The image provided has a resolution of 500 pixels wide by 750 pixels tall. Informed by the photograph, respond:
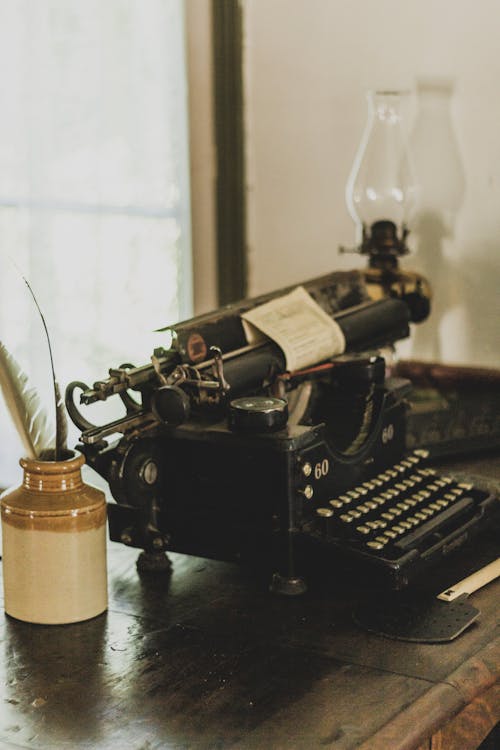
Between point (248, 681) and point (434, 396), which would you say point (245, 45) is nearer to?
point (434, 396)

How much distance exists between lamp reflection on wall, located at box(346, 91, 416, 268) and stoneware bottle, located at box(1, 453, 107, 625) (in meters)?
1.54

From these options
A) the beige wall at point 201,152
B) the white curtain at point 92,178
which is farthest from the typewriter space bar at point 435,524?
the beige wall at point 201,152

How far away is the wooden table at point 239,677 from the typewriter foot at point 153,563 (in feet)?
0.18

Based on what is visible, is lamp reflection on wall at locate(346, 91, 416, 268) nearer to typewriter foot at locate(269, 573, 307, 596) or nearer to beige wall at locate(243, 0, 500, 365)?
beige wall at locate(243, 0, 500, 365)

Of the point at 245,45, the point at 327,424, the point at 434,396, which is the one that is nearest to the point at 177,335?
the point at 327,424

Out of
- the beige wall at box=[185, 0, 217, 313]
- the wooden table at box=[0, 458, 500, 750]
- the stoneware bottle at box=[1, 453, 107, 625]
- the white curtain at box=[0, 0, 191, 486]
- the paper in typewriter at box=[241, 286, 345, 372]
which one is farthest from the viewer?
the beige wall at box=[185, 0, 217, 313]

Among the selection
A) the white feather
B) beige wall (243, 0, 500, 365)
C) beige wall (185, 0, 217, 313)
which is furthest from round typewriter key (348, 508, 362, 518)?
beige wall (185, 0, 217, 313)

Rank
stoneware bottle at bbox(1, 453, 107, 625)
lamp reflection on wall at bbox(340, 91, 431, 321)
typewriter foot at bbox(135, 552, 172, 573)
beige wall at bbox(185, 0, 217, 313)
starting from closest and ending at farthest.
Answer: stoneware bottle at bbox(1, 453, 107, 625)
typewriter foot at bbox(135, 552, 172, 573)
lamp reflection on wall at bbox(340, 91, 431, 321)
beige wall at bbox(185, 0, 217, 313)

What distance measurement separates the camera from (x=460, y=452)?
8.41 feet

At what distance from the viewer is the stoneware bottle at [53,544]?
169 cm

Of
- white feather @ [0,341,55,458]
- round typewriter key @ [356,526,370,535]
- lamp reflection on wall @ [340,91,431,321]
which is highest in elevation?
lamp reflection on wall @ [340,91,431,321]

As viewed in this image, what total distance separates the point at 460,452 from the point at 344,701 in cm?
116

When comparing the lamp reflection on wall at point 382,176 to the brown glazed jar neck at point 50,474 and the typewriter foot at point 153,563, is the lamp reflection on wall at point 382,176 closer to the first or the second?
the typewriter foot at point 153,563

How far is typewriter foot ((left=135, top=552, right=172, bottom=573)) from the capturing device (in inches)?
77.8
